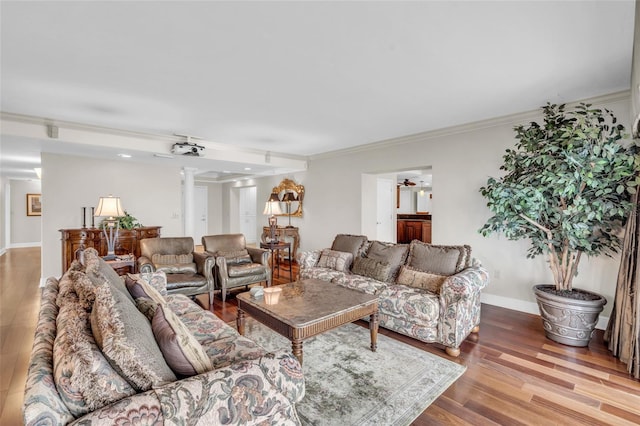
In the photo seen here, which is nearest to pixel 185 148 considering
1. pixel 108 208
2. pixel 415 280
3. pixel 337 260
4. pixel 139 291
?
pixel 108 208

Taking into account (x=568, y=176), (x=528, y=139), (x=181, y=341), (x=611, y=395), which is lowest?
(x=611, y=395)

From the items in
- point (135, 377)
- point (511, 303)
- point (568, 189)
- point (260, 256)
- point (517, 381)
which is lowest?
point (517, 381)

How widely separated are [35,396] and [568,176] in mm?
3619

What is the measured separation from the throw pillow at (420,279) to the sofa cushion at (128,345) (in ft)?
8.26

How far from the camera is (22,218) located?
929 cm

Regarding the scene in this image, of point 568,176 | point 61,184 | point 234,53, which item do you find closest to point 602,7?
point 568,176

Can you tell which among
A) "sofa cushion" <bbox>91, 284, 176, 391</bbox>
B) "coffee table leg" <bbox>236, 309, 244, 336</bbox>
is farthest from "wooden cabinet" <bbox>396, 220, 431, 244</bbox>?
"sofa cushion" <bbox>91, 284, 176, 391</bbox>

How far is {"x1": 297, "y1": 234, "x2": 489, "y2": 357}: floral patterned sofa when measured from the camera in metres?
2.66

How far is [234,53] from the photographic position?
2316 millimetres

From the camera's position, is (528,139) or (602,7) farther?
(528,139)

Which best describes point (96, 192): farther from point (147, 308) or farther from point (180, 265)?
point (147, 308)

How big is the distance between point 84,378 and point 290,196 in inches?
240

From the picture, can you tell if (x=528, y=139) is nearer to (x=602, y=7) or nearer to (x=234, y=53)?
(x=602, y=7)

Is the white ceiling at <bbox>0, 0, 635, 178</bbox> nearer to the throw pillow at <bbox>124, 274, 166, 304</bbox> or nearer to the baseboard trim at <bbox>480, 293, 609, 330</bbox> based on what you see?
the throw pillow at <bbox>124, 274, 166, 304</bbox>
